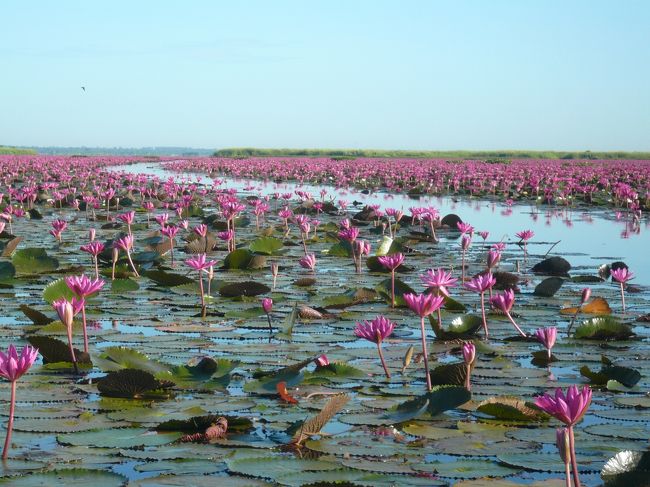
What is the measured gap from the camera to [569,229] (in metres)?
11.6

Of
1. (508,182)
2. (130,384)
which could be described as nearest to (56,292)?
(130,384)

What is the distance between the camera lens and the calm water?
26.9 feet

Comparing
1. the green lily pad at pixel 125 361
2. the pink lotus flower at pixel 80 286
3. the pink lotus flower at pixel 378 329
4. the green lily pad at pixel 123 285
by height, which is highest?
the pink lotus flower at pixel 80 286

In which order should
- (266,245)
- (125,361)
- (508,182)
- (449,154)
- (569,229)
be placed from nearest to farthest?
(125,361) < (266,245) < (569,229) < (508,182) < (449,154)

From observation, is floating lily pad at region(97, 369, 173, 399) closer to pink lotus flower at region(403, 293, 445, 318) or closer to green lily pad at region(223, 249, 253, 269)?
pink lotus flower at region(403, 293, 445, 318)

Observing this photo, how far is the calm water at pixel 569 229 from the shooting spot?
8203 mm

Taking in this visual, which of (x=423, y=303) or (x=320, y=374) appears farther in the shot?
(x=320, y=374)

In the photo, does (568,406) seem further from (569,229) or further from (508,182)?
(508,182)

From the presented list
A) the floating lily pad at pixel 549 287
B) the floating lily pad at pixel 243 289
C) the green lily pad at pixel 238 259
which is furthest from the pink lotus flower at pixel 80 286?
the green lily pad at pixel 238 259

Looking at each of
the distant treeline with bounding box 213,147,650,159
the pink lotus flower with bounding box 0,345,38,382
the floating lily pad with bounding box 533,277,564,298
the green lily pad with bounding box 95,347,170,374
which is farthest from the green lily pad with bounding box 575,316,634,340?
the distant treeline with bounding box 213,147,650,159

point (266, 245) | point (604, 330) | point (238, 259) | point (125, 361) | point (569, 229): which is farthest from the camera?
point (569, 229)

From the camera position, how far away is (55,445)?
2.66 m

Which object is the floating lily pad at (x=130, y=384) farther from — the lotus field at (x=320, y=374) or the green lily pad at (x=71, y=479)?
the green lily pad at (x=71, y=479)

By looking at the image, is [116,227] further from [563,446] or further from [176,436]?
[563,446]
